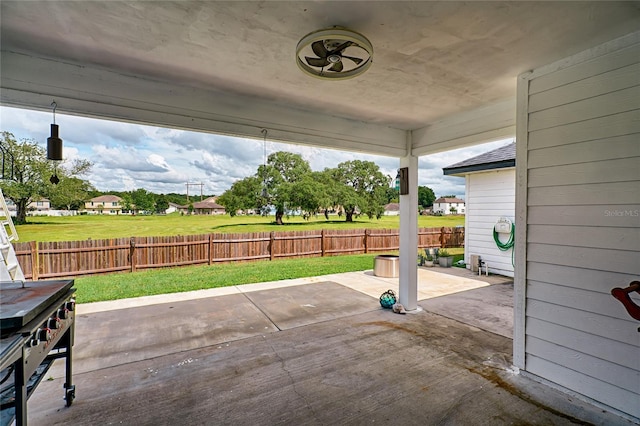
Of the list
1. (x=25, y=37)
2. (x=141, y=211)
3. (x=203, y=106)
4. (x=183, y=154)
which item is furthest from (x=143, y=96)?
(x=183, y=154)

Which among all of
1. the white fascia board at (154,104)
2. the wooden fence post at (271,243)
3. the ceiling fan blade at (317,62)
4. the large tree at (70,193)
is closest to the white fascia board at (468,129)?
the white fascia board at (154,104)

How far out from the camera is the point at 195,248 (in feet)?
26.6

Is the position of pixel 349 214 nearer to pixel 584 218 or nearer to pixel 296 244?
pixel 296 244

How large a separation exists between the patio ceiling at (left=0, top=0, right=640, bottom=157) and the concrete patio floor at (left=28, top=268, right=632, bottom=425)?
8.00 ft

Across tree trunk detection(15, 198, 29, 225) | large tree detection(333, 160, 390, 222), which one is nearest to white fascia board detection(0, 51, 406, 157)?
tree trunk detection(15, 198, 29, 225)

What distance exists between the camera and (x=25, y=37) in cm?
199

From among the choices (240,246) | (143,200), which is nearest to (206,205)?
(143,200)

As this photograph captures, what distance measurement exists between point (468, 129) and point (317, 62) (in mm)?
2425

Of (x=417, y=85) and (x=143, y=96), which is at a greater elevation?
(x=417, y=85)

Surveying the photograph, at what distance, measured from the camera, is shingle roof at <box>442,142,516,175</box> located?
21.8ft

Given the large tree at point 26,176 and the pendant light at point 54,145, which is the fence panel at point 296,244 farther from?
the pendant light at point 54,145

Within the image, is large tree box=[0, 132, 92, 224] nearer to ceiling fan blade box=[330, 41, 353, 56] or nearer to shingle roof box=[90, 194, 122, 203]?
shingle roof box=[90, 194, 122, 203]

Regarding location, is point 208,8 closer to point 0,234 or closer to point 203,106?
point 203,106

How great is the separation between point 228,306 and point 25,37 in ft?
13.0
